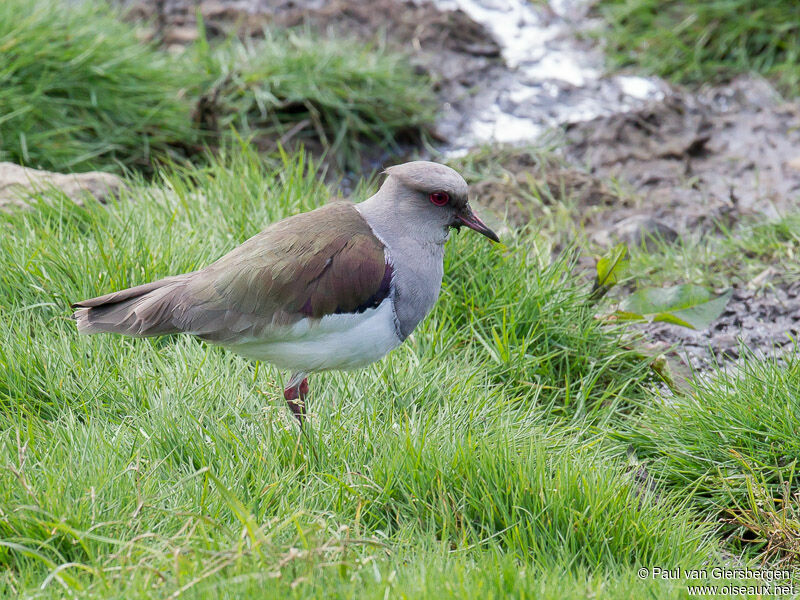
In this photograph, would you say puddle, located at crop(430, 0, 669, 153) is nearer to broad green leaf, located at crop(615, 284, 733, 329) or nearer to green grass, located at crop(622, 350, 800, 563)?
broad green leaf, located at crop(615, 284, 733, 329)

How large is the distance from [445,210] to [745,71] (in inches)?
168

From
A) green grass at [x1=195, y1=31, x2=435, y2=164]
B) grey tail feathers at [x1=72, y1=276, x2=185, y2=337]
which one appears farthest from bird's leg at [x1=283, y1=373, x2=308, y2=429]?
green grass at [x1=195, y1=31, x2=435, y2=164]

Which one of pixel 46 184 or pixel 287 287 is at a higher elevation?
pixel 287 287

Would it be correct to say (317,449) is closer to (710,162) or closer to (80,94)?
(80,94)

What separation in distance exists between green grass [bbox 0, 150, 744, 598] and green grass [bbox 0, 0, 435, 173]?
3.91 feet

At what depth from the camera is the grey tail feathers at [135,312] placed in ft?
11.3

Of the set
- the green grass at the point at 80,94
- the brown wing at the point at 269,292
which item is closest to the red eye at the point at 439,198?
the brown wing at the point at 269,292

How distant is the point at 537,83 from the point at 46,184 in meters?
3.83

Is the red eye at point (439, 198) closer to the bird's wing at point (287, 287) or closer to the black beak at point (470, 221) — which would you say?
the black beak at point (470, 221)

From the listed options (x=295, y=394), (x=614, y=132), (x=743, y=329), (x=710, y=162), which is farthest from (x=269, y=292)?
(x=710, y=162)

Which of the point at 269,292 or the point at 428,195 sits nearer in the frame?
the point at 269,292

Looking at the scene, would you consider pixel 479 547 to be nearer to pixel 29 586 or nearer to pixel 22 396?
pixel 29 586

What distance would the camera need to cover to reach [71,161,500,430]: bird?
341 centimetres

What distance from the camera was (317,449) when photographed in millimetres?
3369
